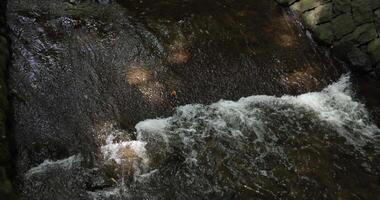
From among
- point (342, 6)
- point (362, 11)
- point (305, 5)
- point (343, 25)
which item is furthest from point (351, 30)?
point (305, 5)

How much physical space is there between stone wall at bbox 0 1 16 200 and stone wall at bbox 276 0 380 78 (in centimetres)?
644

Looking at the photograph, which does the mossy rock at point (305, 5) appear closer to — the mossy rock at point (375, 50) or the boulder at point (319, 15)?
the boulder at point (319, 15)

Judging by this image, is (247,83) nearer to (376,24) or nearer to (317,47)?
(317,47)

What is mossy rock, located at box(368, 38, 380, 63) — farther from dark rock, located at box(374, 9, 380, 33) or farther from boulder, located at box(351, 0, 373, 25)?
boulder, located at box(351, 0, 373, 25)

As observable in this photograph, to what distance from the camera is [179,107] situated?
7332 mm

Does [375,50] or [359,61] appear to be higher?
Result: [375,50]

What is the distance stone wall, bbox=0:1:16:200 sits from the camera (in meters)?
5.27

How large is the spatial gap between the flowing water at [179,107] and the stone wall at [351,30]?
37 cm

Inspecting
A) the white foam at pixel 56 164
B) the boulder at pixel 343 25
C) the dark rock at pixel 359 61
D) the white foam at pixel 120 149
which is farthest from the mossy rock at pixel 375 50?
the white foam at pixel 56 164

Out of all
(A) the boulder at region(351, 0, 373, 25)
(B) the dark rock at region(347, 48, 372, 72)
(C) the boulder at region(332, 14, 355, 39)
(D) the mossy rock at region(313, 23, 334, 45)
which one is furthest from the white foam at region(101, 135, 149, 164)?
(A) the boulder at region(351, 0, 373, 25)

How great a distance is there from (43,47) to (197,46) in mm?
2989

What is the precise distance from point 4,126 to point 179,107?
285 cm

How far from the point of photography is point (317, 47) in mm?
9156

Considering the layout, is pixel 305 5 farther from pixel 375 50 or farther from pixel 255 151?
pixel 255 151
